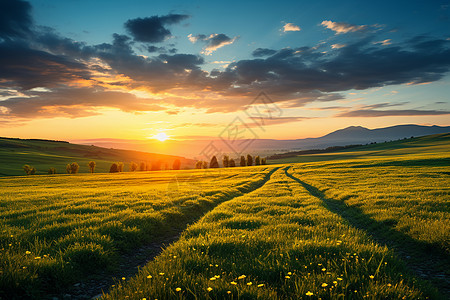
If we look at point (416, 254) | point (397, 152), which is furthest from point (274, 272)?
point (397, 152)

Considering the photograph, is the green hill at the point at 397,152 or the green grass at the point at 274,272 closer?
the green grass at the point at 274,272

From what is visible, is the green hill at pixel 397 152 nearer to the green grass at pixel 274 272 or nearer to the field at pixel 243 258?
the field at pixel 243 258

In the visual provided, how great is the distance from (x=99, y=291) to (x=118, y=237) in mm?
3290

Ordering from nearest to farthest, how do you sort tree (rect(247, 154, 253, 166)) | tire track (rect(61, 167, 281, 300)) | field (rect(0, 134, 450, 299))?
1. field (rect(0, 134, 450, 299))
2. tire track (rect(61, 167, 281, 300))
3. tree (rect(247, 154, 253, 166))

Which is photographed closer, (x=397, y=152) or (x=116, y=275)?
(x=116, y=275)

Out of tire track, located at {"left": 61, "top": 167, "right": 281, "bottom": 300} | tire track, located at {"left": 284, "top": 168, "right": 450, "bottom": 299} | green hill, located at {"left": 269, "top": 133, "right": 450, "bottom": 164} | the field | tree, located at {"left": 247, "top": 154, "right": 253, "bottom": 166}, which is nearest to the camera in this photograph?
the field

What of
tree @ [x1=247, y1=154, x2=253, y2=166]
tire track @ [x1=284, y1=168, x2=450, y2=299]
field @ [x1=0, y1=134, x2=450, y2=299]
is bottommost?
tree @ [x1=247, y1=154, x2=253, y2=166]

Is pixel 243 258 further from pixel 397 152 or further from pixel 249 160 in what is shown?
pixel 249 160

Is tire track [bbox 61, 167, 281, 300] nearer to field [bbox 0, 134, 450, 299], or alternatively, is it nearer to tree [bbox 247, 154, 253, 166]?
field [bbox 0, 134, 450, 299]

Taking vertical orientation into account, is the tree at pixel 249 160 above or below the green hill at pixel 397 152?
below

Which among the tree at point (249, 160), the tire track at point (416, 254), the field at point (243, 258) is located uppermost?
the field at point (243, 258)

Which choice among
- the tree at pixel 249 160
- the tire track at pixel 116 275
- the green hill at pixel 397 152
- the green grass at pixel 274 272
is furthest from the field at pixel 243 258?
the tree at pixel 249 160

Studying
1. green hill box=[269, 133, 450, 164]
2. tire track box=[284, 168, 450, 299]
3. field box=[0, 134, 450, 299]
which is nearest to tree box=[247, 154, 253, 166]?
green hill box=[269, 133, 450, 164]

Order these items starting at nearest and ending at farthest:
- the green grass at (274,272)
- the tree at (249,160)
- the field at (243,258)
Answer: the green grass at (274,272), the field at (243,258), the tree at (249,160)
